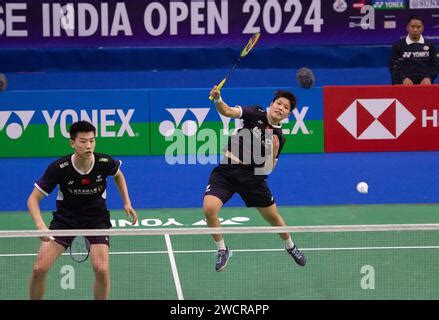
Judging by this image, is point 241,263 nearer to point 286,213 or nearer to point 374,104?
point 286,213

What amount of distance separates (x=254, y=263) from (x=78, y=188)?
226 cm

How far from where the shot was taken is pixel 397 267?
11000 mm

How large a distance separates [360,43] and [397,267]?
6.25 meters

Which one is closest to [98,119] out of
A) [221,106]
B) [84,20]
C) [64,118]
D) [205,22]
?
[64,118]

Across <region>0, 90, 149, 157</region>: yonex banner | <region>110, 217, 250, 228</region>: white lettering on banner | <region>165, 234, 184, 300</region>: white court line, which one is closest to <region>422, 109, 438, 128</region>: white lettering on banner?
<region>110, 217, 250, 228</region>: white lettering on banner

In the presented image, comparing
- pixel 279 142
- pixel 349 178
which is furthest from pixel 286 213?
pixel 279 142

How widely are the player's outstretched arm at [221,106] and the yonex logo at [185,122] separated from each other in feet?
10.1

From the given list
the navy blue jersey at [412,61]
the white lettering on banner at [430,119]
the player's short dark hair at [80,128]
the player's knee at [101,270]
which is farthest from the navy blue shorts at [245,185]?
the navy blue jersey at [412,61]

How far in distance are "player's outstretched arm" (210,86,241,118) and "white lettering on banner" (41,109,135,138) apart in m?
3.43

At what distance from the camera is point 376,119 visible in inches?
587

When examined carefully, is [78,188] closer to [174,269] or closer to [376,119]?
[174,269]

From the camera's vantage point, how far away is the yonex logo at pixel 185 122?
14656 millimetres

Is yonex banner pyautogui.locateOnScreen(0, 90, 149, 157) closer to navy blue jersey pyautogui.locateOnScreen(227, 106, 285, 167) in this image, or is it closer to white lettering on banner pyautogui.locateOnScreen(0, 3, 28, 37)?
white lettering on banner pyautogui.locateOnScreen(0, 3, 28, 37)

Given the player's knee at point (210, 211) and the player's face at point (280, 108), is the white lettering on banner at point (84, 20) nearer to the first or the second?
the player's face at point (280, 108)
